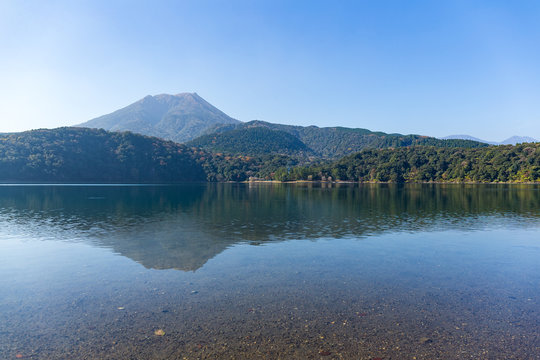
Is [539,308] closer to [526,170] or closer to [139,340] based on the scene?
[139,340]

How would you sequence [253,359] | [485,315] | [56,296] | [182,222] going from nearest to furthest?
[253,359] → [485,315] → [56,296] → [182,222]

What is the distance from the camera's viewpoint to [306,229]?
35.3 meters

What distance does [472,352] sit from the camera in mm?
10438

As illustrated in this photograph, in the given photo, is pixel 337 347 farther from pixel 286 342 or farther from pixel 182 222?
pixel 182 222

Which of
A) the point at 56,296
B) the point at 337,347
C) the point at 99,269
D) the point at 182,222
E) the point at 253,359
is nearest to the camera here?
the point at 253,359

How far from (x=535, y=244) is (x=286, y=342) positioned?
27179 millimetres

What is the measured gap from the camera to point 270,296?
15.2 meters

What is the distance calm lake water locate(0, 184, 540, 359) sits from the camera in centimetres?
1080

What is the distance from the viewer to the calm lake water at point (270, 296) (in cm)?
1080

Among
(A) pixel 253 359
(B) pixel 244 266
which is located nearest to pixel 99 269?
(B) pixel 244 266

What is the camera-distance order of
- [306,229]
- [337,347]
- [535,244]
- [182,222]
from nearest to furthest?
[337,347] < [535,244] < [306,229] < [182,222]

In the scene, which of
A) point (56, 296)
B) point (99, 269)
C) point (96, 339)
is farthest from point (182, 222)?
point (96, 339)

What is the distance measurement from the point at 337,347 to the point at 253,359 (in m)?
2.74

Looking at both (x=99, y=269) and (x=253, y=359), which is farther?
(x=99, y=269)
